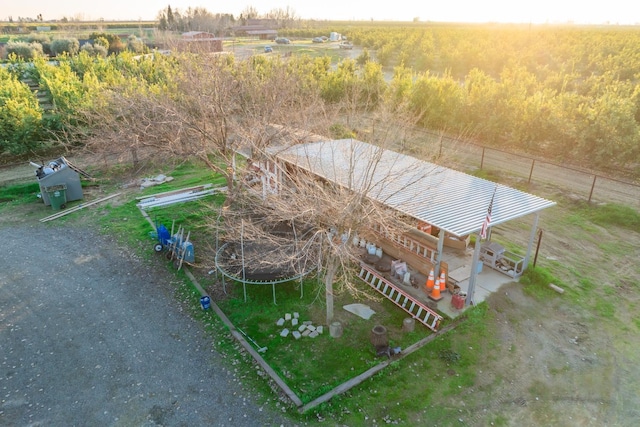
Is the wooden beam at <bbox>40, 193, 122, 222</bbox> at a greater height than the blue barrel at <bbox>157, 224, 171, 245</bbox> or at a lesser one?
lesser

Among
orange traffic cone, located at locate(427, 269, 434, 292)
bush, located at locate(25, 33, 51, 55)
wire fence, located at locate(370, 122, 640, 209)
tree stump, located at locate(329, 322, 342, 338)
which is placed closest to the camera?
tree stump, located at locate(329, 322, 342, 338)

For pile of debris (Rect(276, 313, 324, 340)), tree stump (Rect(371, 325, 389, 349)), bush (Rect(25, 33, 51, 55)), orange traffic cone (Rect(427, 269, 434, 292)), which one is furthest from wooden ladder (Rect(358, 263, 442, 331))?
bush (Rect(25, 33, 51, 55))

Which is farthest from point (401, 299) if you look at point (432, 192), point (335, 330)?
→ point (432, 192)

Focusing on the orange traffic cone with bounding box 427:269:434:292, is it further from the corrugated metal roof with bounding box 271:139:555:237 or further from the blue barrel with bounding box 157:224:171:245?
the blue barrel with bounding box 157:224:171:245

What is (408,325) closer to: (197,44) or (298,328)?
(298,328)

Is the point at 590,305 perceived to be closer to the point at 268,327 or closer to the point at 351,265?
the point at 351,265

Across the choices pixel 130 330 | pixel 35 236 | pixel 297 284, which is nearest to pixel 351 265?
pixel 297 284
